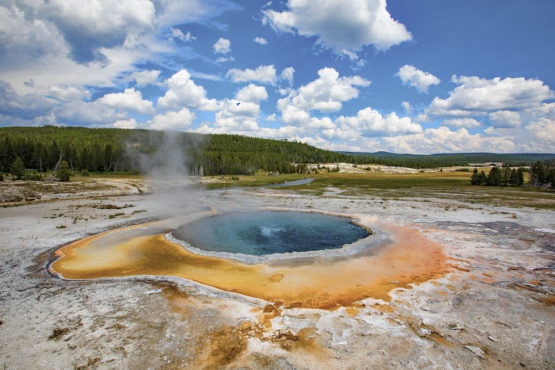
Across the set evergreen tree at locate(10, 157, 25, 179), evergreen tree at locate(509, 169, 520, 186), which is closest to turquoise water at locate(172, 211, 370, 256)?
evergreen tree at locate(10, 157, 25, 179)

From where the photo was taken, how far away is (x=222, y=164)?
295ft

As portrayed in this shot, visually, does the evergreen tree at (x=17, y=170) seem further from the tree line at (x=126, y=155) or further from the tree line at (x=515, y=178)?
the tree line at (x=515, y=178)

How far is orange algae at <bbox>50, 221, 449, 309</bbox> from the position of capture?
30.1 ft

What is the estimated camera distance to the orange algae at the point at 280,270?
9.19m

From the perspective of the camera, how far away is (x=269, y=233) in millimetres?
18844

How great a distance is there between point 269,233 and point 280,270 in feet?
24.5

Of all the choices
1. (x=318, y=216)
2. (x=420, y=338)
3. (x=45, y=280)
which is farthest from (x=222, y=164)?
(x=420, y=338)

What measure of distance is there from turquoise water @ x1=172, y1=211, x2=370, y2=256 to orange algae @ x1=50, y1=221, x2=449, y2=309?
2486mm

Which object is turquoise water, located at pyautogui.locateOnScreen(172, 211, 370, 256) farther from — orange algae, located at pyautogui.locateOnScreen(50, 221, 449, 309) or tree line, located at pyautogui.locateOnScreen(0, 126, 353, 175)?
tree line, located at pyautogui.locateOnScreen(0, 126, 353, 175)

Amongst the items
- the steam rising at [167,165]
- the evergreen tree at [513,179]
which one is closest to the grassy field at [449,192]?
the evergreen tree at [513,179]

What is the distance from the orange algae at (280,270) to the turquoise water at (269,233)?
8.16ft

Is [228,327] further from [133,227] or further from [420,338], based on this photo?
[133,227]

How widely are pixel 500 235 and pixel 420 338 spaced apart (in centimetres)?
1535

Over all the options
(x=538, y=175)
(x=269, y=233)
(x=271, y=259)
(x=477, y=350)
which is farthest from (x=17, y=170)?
(x=538, y=175)
